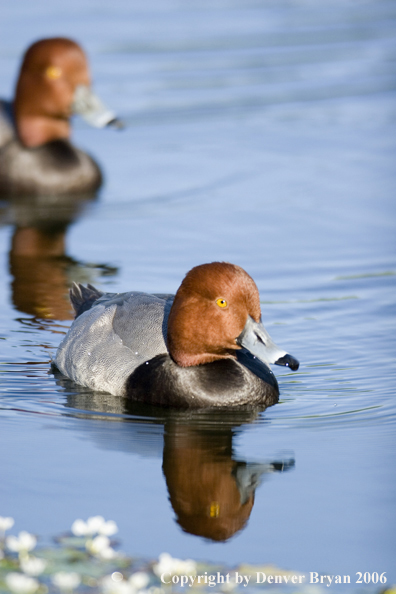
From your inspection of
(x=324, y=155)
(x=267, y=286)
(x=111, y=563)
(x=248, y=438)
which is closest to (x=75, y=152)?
(x=324, y=155)

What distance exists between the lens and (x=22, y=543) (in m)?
4.80

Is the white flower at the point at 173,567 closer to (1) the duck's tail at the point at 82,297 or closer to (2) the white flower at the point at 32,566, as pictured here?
(2) the white flower at the point at 32,566

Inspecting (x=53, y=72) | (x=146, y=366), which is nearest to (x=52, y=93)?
(x=53, y=72)

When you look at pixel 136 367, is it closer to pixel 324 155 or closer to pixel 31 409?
pixel 31 409

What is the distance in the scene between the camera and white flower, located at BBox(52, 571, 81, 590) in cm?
448

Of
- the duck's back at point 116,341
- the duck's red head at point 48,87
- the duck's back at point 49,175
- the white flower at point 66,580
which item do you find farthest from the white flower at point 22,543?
the duck's red head at point 48,87

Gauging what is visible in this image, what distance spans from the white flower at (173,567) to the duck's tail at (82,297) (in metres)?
3.40

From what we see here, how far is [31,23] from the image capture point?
18531 millimetres

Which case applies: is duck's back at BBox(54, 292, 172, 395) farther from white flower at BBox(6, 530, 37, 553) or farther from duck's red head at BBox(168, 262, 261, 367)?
white flower at BBox(6, 530, 37, 553)

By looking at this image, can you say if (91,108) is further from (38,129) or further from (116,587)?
(116,587)

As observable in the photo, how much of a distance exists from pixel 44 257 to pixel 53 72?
3.11m

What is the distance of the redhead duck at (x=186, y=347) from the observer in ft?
21.7

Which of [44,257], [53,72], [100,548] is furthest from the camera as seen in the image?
[53,72]

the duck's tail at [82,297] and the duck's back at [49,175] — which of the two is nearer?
the duck's tail at [82,297]
